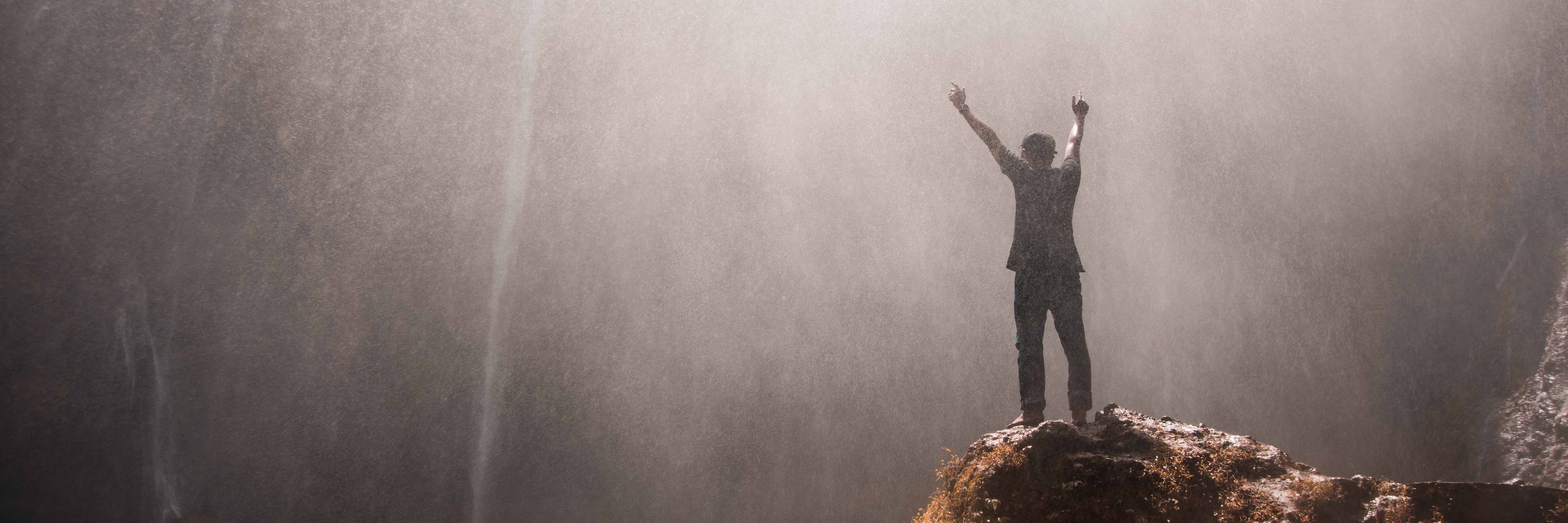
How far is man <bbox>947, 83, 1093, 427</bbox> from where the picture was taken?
3.16m

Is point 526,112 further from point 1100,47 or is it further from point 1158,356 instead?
point 1158,356

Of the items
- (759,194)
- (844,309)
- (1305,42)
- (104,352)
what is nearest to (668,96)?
(759,194)

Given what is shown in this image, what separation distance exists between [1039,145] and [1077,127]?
34cm

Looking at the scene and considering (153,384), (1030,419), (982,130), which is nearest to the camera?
(1030,419)

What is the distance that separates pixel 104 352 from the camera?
675 cm

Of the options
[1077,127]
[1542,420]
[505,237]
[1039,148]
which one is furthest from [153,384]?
[1542,420]

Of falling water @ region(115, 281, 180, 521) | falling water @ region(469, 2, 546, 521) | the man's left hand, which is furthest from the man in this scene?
falling water @ region(115, 281, 180, 521)

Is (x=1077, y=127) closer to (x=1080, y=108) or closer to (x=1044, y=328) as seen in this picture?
(x=1080, y=108)

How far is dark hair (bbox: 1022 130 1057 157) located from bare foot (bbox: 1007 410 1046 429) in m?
1.29

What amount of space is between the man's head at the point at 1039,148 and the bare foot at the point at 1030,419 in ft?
4.12

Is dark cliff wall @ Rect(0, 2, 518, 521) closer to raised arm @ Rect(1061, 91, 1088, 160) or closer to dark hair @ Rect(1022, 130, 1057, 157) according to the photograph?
dark hair @ Rect(1022, 130, 1057, 157)

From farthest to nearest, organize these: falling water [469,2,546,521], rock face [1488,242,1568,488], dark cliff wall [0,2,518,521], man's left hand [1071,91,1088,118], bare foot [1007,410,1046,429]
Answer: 1. falling water [469,2,546,521]
2. dark cliff wall [0,2,518,521]
3. rock face [1488,242,1568,488]
4. man's left hand [1071,91,1088,118]
5. bare foot [1007,410,1046,429]

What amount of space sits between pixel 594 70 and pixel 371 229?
3006 millimetres

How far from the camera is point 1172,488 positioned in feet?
7.80
